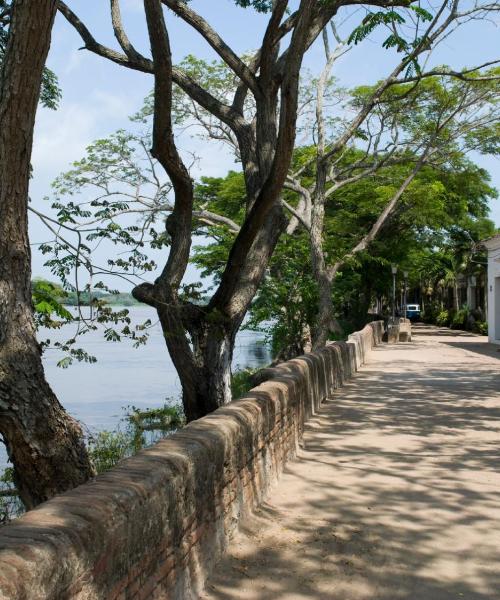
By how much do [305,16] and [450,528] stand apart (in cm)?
520

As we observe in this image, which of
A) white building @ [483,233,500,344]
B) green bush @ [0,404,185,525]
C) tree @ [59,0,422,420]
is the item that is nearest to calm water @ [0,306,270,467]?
green bush @ [0,404,185,525]

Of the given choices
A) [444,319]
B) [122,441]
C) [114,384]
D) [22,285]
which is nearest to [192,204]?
[22,285]

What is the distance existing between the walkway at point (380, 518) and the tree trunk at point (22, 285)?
1755 millimetres

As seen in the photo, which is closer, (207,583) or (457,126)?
(207,583)

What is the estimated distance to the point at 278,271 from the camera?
93.7 ft

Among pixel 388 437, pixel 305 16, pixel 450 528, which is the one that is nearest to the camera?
pixel 450 528

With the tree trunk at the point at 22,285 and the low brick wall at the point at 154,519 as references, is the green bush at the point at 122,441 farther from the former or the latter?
the low brick wall at the point at 154,519

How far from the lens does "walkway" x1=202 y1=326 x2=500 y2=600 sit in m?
4.75

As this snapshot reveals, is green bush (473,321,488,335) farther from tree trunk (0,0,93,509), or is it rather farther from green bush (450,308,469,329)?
tree trunk (0,0,93,509)

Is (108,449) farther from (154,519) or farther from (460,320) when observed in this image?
(460,320)

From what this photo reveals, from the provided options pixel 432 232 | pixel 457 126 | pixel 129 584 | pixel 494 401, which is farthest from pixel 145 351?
pixel 129 584

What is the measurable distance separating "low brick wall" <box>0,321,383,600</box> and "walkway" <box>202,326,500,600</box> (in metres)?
0.27

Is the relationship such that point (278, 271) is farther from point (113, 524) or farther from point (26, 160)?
point (113, 524)

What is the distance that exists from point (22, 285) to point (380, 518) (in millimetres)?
3331
